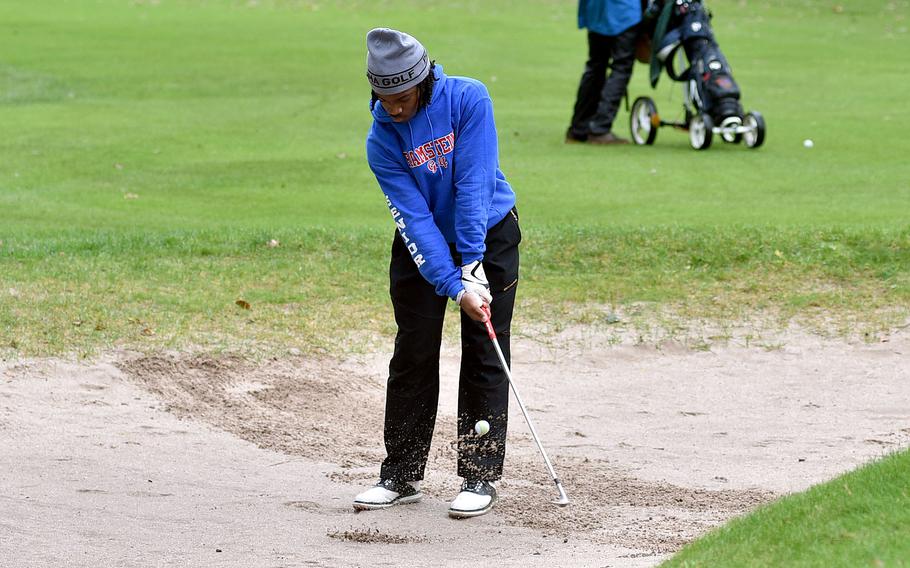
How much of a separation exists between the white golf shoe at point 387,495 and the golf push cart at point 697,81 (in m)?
9.05

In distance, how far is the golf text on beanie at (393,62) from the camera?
5.38m

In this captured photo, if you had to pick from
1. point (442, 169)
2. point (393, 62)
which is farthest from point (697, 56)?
point (393, 62)

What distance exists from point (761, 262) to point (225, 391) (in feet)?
13.6

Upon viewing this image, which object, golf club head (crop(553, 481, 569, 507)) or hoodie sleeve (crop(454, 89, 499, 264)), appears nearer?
hoodie sleeve (crop(454, 89, 499, 264))

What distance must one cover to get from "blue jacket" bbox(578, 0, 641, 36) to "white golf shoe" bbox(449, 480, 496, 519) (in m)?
10.3

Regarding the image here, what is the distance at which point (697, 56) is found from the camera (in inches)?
578

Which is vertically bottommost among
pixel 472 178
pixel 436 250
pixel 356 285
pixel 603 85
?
pixel 356 285

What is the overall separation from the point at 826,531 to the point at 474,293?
5.58ft

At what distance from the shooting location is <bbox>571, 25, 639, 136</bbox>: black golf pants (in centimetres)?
1524

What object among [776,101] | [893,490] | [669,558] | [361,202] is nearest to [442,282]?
[669,558]

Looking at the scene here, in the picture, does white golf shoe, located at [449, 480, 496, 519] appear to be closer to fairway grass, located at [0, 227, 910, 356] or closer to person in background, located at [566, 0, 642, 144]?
fairway grass, located at [0, 227, 910, 356]

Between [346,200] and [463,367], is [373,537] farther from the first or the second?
[346,200]

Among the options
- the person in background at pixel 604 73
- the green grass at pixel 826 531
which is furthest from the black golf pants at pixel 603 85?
the green grass at pixel 826 531

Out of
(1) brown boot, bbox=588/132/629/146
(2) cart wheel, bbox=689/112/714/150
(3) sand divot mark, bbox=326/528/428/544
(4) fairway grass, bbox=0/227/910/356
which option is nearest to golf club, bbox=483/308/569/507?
(3) sand divot mark, bbox=326/528/428/544
